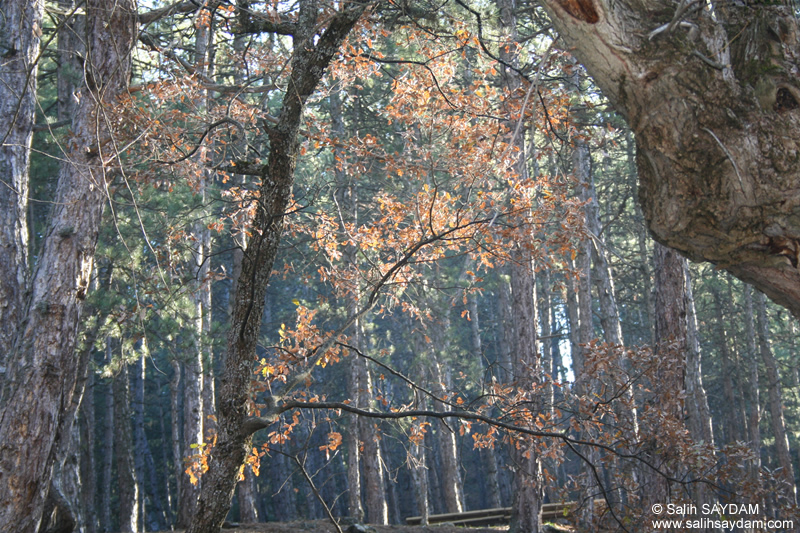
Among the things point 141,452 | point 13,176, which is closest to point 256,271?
point 13,176

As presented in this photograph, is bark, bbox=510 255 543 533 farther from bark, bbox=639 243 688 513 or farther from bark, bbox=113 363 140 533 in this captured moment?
bark, bbox=113 363 140 533

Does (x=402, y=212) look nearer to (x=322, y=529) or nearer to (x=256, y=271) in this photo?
(x=256, y=271)

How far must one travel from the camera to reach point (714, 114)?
2418 millimetres

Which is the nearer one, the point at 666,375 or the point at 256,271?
the point at 256,271

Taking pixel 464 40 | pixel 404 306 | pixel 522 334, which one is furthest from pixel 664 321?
pixel 464 40

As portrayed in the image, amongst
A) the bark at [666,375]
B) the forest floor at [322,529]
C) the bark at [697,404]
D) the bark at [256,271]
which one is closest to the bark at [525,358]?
the forest floor at [322,529]

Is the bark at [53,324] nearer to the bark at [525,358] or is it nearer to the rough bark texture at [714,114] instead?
the rough bark texture at [714,114]

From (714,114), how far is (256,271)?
3.04m

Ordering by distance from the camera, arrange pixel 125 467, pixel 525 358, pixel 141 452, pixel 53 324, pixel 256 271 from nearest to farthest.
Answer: pixel 256 271 < pixel 53 324 < pixel 525 358 < pixel 125 467 < pixel 141 452

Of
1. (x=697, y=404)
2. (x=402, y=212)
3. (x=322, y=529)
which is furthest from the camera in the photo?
(x=697, y=404)

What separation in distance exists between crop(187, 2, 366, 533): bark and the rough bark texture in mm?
2144

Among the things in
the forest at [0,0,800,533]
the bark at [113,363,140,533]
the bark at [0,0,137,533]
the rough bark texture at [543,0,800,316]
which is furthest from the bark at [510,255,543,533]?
the bark at [113,363,140,533]

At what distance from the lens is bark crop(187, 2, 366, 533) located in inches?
153

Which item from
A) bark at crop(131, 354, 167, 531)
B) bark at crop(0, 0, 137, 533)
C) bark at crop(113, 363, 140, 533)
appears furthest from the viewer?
bark at crop(131, 354, 167, 531)
